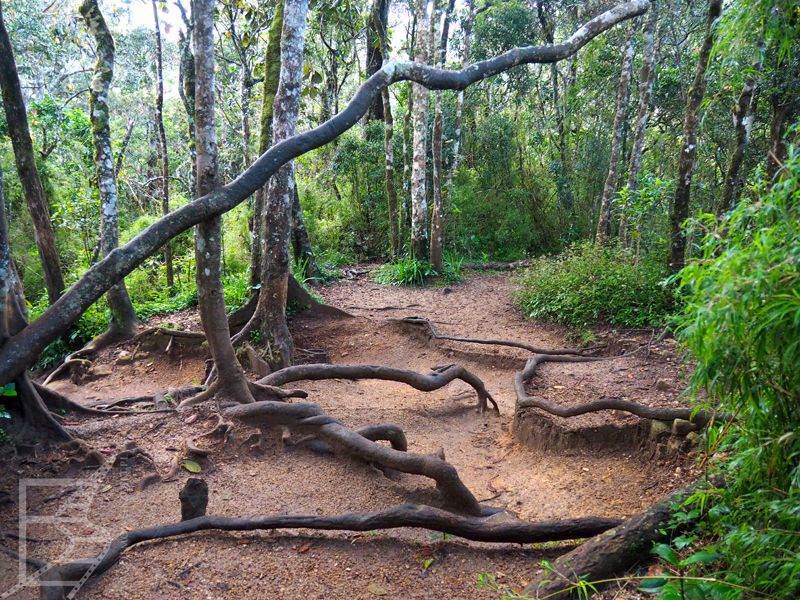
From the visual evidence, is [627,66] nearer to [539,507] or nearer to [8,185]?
[539,507]

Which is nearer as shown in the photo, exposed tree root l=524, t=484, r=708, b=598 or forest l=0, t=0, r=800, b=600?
forest l=0, t=0, r=800, b=600

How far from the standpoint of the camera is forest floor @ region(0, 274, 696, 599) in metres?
3.59

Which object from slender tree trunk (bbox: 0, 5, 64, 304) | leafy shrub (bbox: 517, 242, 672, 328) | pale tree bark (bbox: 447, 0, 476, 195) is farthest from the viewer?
pale tree bark (bbox: 447, 0, 476, 195)

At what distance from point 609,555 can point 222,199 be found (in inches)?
154

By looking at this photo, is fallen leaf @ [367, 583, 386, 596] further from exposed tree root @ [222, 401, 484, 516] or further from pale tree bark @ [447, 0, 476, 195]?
pale tree bark @ [447, 0, 476, 195]

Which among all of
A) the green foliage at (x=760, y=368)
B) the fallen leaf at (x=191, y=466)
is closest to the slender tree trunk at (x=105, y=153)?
the fallen leaf at (x=191, y=466)

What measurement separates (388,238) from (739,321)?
14816 mm

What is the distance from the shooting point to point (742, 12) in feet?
11.1

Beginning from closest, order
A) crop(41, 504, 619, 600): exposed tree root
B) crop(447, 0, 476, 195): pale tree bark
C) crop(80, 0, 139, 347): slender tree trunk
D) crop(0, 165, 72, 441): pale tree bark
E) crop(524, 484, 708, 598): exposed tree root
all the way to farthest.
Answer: crop(524, 484, 708, 598): exposed tree root < crop(41, 504, 619, 600): exposed tree root < crop(0, 165, 72, 441): pale tree bark < crop(80, 0, 139, 347): slender tree trunk < crop(447, 0, 476, 195): pale tree bark

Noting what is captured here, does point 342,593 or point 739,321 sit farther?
point 342,593

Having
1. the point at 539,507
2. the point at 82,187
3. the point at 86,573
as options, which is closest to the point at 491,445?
the point at 539,507

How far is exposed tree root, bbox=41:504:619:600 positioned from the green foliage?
1260 mm

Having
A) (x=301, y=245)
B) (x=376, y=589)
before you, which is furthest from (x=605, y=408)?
(x=301, y=245)

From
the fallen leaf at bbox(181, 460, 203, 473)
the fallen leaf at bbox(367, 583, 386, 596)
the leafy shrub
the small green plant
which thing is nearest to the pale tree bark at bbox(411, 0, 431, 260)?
the small green plant
